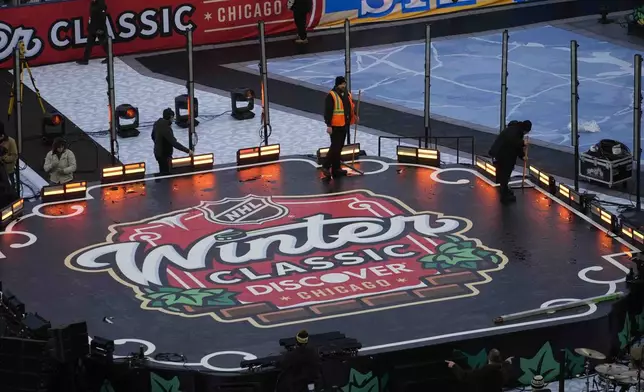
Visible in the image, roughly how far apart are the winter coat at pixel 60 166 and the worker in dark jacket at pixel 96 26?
A: 29.9 ft

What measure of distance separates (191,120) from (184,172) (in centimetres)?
191

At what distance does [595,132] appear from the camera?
38281 mm

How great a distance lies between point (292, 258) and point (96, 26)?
13666 millimetres

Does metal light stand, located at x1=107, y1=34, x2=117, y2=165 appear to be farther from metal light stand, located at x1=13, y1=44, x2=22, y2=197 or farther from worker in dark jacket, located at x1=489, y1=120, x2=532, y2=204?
worker in dark jacket, located at x1=489, y1=120, x2=532, y2=204

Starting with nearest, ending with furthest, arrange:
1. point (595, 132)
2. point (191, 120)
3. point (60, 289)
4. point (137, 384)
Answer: point (137, 384) < point (60, 289) < point (191, 120) < point (595, 132)

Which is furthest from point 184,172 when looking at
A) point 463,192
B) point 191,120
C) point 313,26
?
point 313,26

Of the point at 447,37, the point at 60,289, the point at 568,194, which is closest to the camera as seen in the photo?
the point at 60,289

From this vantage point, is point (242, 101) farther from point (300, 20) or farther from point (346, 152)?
point (300, 20)

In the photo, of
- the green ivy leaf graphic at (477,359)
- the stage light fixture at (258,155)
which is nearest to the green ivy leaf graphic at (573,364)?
the green ivy leaf graphic at (477,359)

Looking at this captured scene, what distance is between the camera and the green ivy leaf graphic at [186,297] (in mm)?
27984

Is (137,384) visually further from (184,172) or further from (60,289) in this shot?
(184,172)

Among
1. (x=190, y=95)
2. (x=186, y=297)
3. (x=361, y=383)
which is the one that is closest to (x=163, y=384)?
(x=361, y=383)

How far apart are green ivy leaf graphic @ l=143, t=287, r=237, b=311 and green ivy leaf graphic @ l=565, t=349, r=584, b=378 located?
5.05m

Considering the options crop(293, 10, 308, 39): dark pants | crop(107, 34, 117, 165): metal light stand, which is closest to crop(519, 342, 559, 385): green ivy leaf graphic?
crop(107, 34, 117, 165): metal light stand
